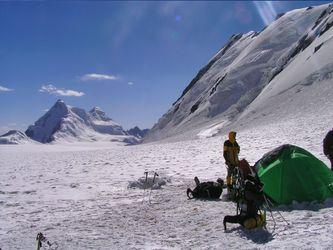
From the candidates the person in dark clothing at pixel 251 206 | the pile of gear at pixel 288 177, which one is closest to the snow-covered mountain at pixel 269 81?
the pile of gear at pixel 288 177

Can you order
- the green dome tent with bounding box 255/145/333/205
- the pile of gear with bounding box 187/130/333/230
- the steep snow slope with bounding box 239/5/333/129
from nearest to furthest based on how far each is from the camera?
the pile of gear with bounding box 187/130/333/230
the green dome tent with bounding box 255/145/333/205
the steep snow slope with bounding box 239/5/333/129

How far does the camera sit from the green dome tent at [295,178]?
11305mm

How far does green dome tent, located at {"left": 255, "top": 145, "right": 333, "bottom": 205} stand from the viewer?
1130cm

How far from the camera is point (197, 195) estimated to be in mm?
14148

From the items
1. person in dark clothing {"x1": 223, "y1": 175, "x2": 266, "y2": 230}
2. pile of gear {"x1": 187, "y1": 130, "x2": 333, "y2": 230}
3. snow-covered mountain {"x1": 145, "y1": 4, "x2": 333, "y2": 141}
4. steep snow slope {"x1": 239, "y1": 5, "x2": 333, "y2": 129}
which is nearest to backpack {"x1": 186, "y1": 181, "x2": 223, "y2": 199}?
pile of gear {"x1": 187, "y1": 130, "x2": 333, "y2": 230}

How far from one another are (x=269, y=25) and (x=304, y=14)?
11.9 metres

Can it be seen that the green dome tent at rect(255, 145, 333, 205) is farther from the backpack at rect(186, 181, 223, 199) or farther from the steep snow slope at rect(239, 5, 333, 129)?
the steep snow slope at rect(239, 5, 333, 129)

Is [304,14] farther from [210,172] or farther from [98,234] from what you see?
[98,234]

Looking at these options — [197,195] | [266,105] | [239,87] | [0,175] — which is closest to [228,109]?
[239,87]

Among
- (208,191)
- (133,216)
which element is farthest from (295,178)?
(133,216)

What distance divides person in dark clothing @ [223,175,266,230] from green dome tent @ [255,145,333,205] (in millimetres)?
2129

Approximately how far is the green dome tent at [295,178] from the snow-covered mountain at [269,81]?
26.0 meters

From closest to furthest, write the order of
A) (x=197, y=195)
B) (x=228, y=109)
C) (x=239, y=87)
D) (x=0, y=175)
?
(x=197, y=195), (x=0, y=175), (x=228, y=109), (x=239, y=87)

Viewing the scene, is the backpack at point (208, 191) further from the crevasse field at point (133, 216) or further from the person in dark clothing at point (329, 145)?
the person in dark clothing at point (329, 145)
